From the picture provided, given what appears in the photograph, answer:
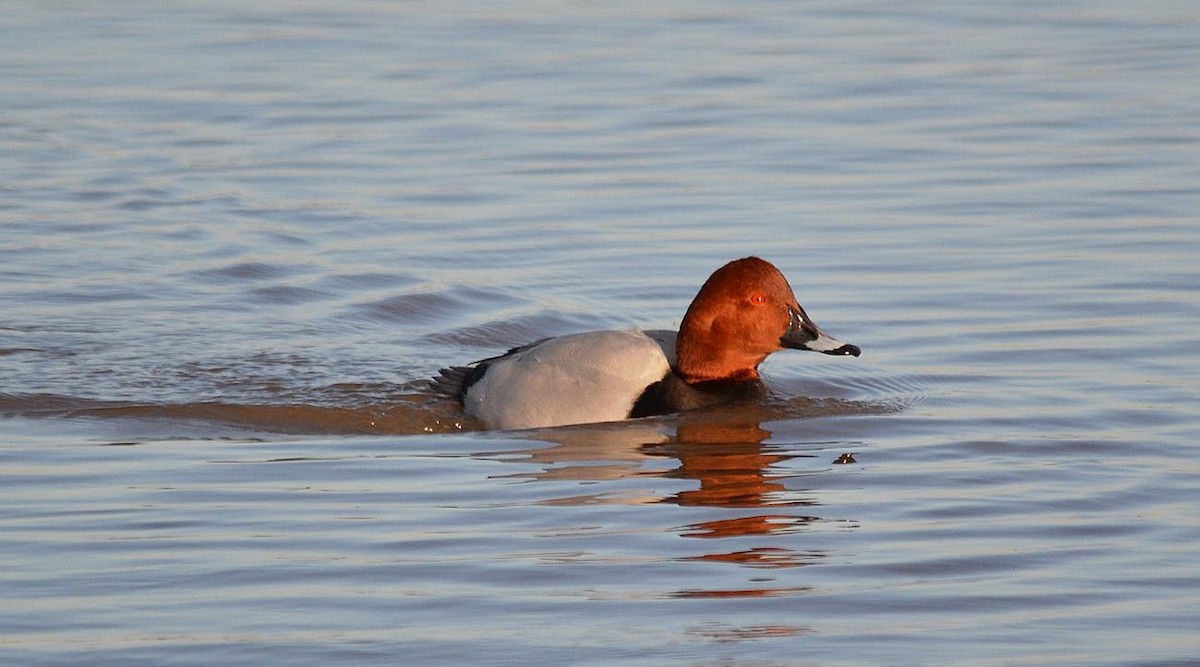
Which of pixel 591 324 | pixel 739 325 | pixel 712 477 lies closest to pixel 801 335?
pixel 739 325

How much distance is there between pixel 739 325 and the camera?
878cm

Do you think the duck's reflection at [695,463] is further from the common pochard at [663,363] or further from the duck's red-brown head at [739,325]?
the duck's red-brown head at [739,325]

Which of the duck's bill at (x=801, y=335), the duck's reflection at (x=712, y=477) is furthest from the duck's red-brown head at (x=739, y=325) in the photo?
the duck's reflection at (x=712, y=477)

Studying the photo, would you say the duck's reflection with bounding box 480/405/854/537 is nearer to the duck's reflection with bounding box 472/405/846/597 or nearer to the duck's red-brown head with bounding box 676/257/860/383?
the duck's reflection with bounding box 472/405/846/597

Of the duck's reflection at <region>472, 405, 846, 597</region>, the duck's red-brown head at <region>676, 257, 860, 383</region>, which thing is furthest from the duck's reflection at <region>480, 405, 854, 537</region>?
the duck's red-brown head at <region>676, 257, 860, 383</region>

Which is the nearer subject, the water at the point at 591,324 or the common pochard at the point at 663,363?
the water at the point at 591,324

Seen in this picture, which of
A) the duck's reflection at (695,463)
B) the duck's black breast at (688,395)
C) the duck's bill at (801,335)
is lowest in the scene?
the duck's reflection at (695,463)

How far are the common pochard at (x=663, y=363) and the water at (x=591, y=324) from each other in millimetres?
216

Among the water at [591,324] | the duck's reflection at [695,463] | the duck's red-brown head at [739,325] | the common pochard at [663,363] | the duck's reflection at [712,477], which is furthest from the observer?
the duck's red-brown head at [739,325]

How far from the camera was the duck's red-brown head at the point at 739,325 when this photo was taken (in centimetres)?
874

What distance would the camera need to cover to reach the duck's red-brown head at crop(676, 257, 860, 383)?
874cm

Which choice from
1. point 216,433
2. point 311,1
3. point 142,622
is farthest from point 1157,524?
point 311,1

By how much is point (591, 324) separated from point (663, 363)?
1.75 m

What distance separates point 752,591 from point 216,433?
11.0 feet
